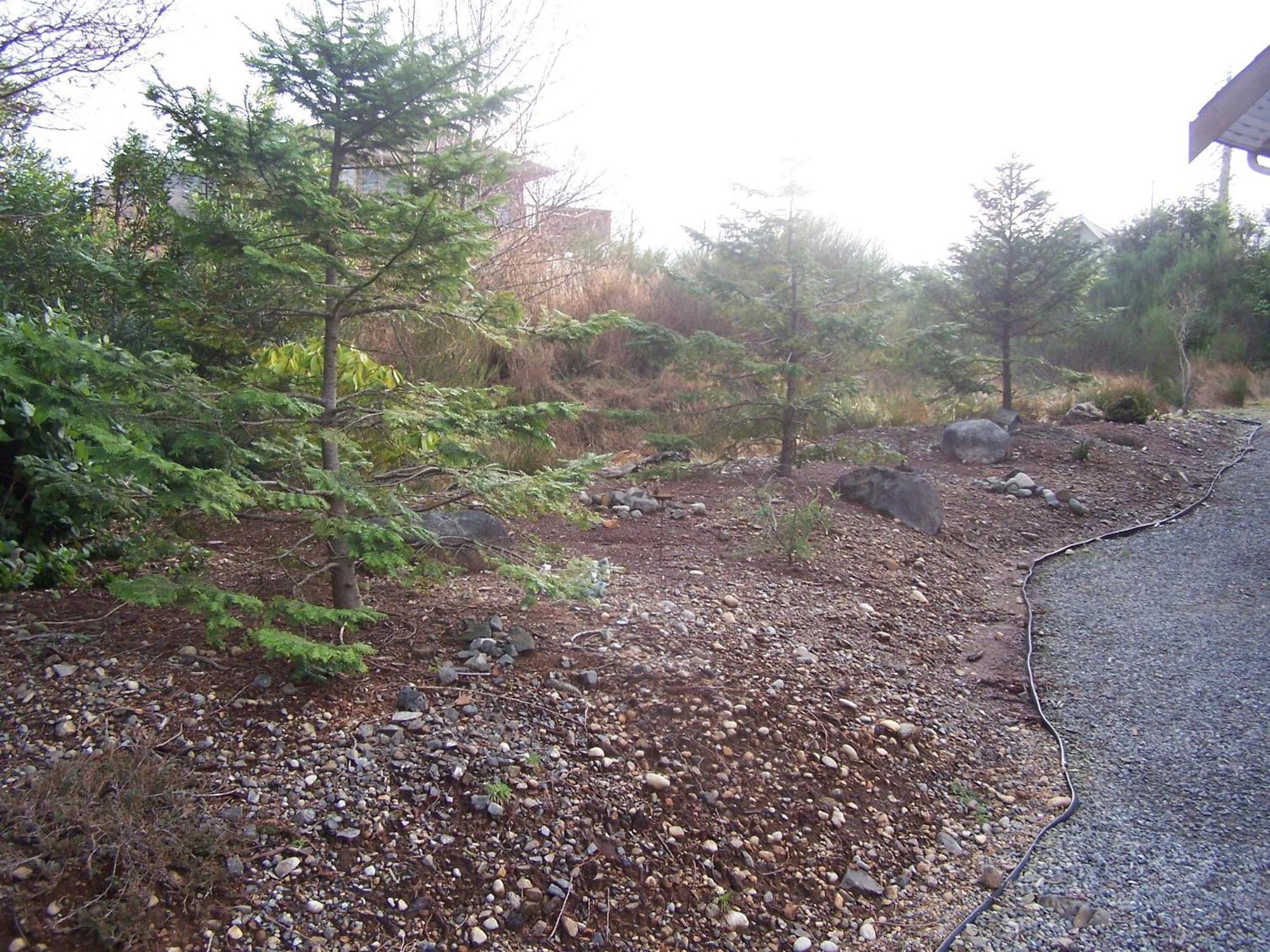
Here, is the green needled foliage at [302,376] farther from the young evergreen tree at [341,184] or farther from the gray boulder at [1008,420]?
the gray boulder at [1008,420]

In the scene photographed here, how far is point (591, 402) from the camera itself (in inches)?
380

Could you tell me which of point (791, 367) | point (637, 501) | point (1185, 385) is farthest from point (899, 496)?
point (1185, 385)

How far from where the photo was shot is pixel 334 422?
290cm

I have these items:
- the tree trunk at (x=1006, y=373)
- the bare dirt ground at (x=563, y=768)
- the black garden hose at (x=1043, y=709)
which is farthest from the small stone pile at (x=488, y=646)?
the tree trunk at (x=1006, y=373)

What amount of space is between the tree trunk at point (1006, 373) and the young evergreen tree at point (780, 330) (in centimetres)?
337

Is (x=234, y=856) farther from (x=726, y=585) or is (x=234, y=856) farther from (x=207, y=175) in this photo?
(x=726, y=585)

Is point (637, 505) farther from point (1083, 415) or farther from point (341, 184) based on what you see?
point (1083, 415)

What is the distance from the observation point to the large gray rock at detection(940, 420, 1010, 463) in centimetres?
782

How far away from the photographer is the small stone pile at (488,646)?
9.70 feet

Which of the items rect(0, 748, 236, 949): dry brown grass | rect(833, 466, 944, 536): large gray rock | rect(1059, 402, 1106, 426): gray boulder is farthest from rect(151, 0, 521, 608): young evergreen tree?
rect(1059, 402, 1106, 426): gray boulder

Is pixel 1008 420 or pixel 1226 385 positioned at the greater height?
pixel 1226 385

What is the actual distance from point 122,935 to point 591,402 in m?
8.05

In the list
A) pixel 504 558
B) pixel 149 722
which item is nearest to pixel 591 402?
pixel 504 558

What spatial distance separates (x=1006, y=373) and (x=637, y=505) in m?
5.25
